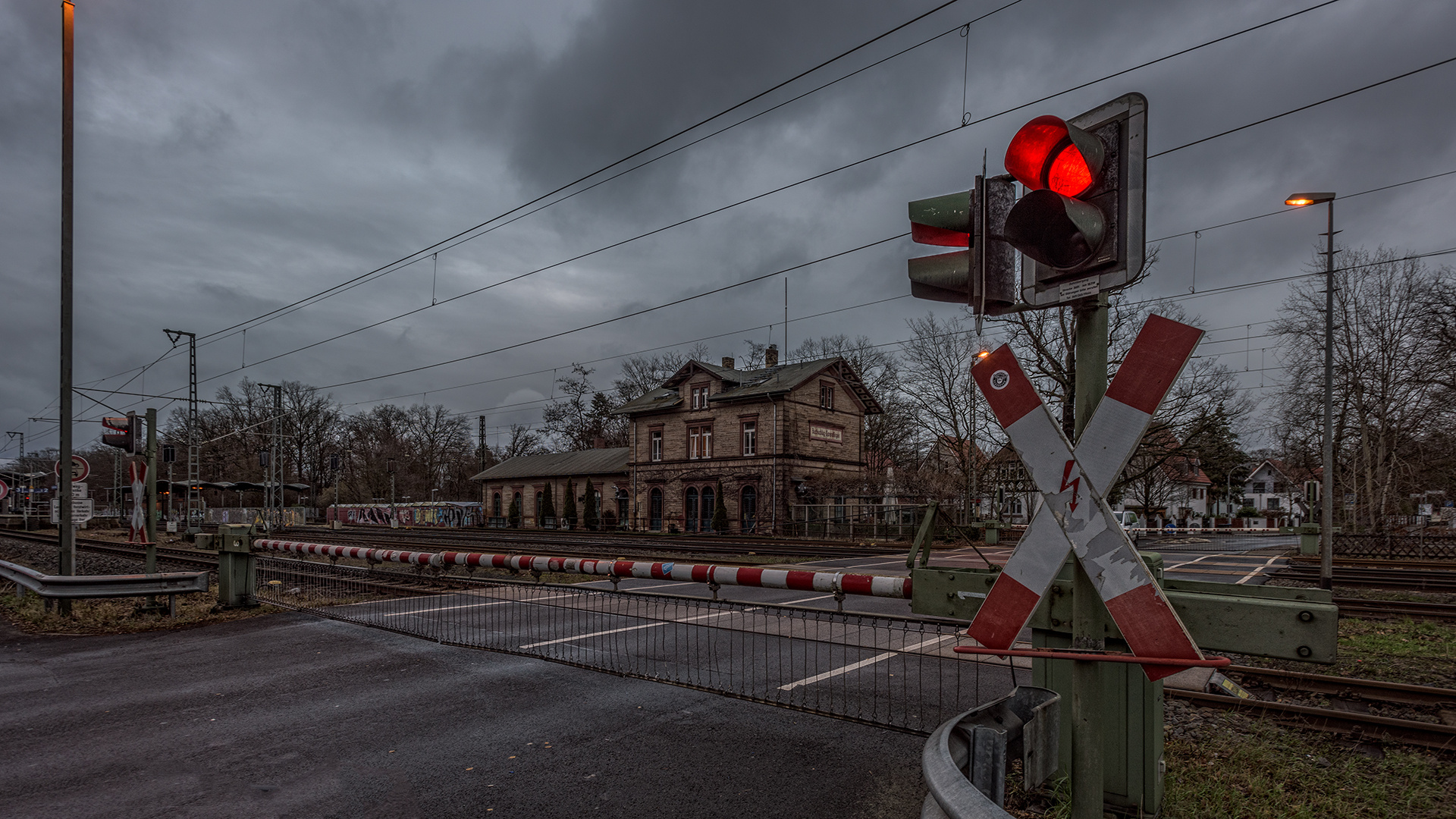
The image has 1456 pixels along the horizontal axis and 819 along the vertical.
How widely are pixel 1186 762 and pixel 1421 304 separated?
35.1 metres

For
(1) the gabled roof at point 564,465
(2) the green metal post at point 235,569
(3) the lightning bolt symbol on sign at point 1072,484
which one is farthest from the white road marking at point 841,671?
(1) the gabled roof at point 564,465

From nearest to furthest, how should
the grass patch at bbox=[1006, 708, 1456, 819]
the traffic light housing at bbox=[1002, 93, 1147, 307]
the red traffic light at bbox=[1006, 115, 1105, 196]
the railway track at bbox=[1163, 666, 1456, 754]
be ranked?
the traffic light housing at bbox=[1002, 93, 1147, 307]
the red traffic light at bbox=[1006, 115, 1105, 196]
the grass patch at bbox=[1006, 708, 1456, 819]
the railway track at bbox=[1163, 666, 1456, 754]

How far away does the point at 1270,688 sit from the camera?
689 centimetres

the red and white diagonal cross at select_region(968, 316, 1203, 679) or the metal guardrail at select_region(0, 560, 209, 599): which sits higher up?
the red and white diagonal cross at select_region(968, 316, 1203, 679)

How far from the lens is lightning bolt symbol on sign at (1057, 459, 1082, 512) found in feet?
7.22

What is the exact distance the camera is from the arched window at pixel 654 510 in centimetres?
4544

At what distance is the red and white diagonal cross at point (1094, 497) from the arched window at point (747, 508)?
38.4 metres

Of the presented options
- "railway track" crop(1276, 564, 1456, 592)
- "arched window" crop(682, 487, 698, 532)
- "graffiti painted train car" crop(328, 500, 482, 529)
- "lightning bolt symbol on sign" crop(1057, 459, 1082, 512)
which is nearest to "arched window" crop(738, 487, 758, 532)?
"arched window" crop(682, 487, 698, 532)

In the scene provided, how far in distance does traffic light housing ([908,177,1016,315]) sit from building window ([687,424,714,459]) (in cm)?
4042

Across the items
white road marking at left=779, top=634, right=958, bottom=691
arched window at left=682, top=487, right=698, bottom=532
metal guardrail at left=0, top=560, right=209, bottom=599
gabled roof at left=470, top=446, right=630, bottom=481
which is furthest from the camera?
gabled roof at left=470, top=446, right=630, bottom=481

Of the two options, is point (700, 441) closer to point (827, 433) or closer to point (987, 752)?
point (827, 433)

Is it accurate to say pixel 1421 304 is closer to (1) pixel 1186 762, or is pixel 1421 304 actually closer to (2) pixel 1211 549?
(2) pixel 1211 549

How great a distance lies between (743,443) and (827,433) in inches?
211

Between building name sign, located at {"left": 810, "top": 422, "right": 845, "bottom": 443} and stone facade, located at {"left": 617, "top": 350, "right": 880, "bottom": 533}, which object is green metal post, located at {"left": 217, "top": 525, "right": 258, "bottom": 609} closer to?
stone facade, located at {"left": 617, "top": 350, "right": 880, "bottom": 533}
